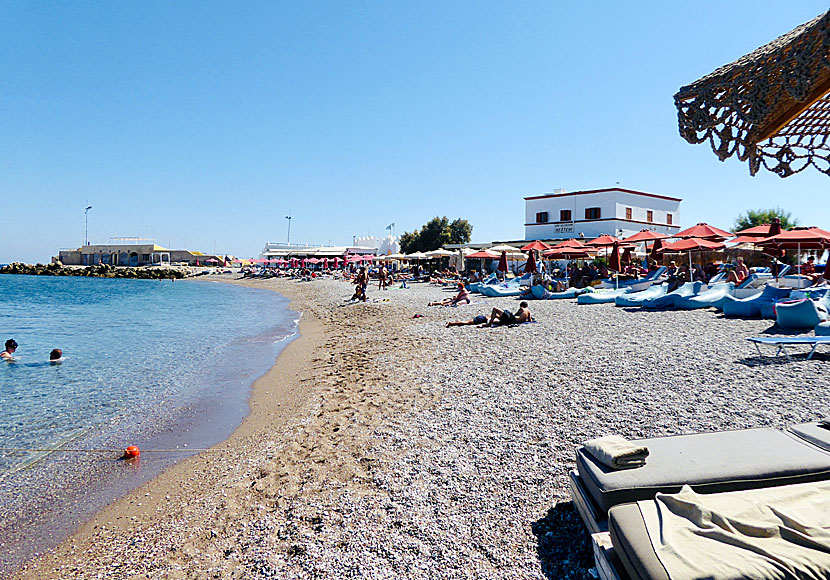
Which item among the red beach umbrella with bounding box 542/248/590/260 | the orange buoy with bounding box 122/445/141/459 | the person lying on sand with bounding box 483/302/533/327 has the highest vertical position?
the red beach umbrella with bounding box 542/248/590/260

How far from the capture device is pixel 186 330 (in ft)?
60.2

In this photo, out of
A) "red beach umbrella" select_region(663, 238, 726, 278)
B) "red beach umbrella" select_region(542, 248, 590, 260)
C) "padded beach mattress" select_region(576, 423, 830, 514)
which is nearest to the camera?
"padded beach mattress" select_region(576, 423, 830, 514)

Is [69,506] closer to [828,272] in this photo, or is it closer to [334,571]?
[334,571]

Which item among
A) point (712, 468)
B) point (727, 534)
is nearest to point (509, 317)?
point (712, 468)

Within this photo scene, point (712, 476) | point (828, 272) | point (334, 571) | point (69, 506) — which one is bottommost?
point (69, 506)

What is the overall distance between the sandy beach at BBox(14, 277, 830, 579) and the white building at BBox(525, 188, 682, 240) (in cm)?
3202

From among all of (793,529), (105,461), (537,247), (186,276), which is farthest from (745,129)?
(186,276)

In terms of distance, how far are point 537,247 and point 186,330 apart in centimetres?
1514

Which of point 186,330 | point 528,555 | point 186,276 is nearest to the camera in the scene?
point 528,555

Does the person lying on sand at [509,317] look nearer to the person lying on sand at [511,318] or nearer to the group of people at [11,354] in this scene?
the person lying on sand at [511,318]

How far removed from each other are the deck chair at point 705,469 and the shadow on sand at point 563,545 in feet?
0.48

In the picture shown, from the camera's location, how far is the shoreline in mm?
4035

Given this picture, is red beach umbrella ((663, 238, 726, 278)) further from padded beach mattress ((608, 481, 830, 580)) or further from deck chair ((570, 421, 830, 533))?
padded beach mattress ((608, 481, 830, 580))

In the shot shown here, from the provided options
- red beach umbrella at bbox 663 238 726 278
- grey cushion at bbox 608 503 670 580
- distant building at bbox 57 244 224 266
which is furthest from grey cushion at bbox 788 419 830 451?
distant building at bbox 57 244 224 266
